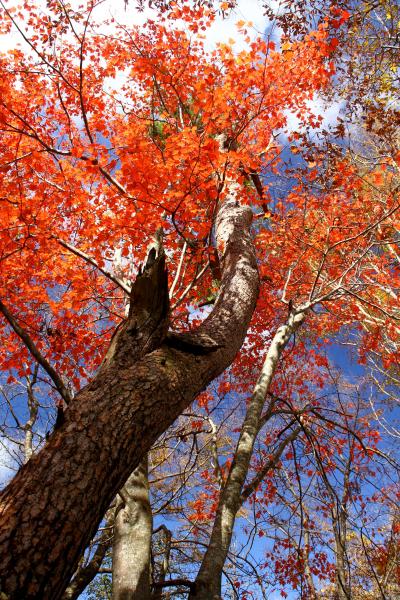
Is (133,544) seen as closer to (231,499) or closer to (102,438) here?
(231,499)

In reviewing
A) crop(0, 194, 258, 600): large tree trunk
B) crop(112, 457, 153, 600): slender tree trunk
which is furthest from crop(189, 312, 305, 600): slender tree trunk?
crop(112, 457, 153, 600): slender tree trunk

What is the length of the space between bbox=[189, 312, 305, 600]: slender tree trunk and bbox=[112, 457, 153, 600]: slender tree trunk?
111cm

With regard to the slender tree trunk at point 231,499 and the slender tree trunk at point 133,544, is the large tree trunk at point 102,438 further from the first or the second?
the slender tree trunk at point 133,544

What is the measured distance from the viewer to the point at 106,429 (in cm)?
222

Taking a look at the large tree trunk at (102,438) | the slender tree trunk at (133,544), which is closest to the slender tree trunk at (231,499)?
the large tree trunk at (102,438)

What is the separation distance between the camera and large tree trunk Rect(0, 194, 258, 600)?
167 cm

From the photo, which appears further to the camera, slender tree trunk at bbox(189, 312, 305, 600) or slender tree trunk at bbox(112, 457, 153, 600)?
slender tree trunk at bbox(112, 457, 153, 600)

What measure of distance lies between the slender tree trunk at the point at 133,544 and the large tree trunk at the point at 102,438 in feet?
7.40

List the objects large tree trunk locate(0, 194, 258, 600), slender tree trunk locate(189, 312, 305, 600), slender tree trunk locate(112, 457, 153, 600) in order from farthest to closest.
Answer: slender tree trunk locate(112, 457, 153, 600)
slender tree trunk locate(189, 312, 305, 600)
large tree trunk locate(0, 194, 258, 600)

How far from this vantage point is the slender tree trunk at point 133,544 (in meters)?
4.09

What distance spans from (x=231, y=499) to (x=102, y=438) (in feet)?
7.39

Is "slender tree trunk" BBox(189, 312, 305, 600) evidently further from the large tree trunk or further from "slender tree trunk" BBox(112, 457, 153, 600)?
"slender tree trunk" BBox(112, 457, 153, 600)

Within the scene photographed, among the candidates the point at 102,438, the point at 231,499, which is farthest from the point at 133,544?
the point at 102,438

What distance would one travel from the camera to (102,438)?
217cm
